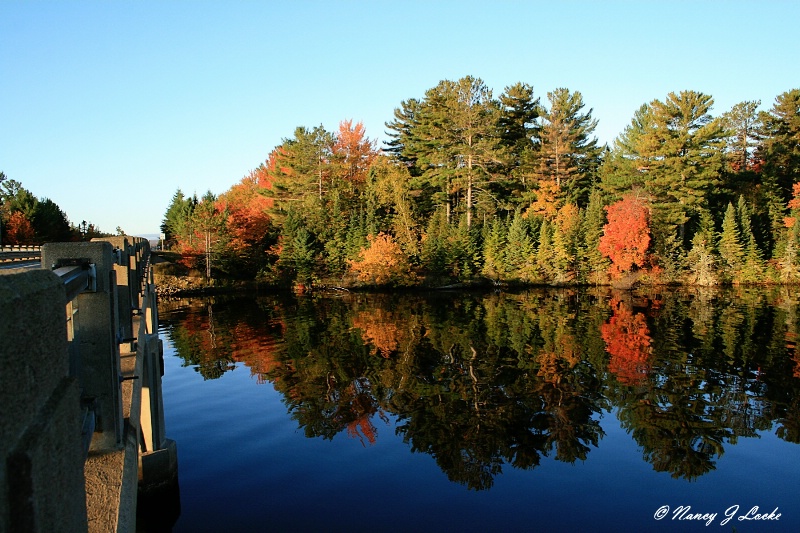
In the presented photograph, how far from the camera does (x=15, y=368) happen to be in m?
1.78

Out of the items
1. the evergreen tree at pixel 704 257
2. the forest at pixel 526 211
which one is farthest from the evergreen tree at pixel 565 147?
the evergreen tree at pixel 704 257

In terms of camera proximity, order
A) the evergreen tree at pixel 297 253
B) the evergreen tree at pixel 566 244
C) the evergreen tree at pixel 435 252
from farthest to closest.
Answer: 1. the evergreen tree at pixel 297 253
2. the evergreen tree at pixel 566 244
3. the evergreen tree at pixel 435 252

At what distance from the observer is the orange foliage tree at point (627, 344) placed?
19369 mm

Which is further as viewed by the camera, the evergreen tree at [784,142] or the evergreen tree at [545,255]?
the evergreen tree at [784,142]

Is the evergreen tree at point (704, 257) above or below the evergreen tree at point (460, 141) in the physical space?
below

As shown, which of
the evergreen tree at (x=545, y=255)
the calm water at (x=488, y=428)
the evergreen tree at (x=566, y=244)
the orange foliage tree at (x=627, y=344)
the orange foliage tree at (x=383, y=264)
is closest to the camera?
the calm water at (x=488, y=428)

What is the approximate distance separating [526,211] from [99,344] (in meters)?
60.1

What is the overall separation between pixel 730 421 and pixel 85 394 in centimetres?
1576

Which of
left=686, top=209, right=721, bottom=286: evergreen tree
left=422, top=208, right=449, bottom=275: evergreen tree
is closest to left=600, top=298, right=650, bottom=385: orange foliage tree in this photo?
left=422, top=208, right=449, bottom=275: evergreen tree

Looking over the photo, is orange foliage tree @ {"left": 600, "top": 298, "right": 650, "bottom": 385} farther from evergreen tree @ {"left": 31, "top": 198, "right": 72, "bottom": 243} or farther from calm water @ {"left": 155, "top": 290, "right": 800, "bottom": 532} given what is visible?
evergreen tree @ {"left": 31, "top": 198, "right": 72, "bottom": 243}

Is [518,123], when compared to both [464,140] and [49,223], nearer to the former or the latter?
[464,140]

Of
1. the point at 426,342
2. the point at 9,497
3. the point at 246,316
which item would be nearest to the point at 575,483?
the point at 9,497

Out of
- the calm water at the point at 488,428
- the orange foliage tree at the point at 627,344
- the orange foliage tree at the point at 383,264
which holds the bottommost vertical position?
the calm water at the point at 488,428

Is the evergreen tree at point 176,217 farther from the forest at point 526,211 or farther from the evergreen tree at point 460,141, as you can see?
the evergreen tree at point 460,141
